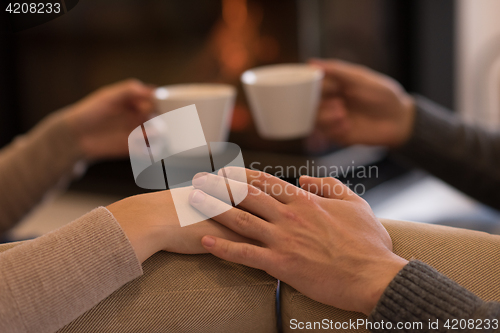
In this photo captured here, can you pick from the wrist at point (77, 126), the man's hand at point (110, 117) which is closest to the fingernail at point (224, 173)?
the man's hand at point (110, 117)

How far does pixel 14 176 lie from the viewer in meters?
0.93

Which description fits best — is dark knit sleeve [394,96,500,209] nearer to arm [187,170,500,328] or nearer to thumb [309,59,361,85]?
thumb [309,59,361,85]

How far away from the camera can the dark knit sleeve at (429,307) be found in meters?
0.40

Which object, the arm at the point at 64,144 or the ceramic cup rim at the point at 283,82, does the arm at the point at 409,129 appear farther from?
the arm at the point at 64,144

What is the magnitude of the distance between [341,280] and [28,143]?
0.80 metres

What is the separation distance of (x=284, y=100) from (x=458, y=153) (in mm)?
493

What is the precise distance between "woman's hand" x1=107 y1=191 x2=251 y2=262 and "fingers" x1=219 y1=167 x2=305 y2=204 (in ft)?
0.20

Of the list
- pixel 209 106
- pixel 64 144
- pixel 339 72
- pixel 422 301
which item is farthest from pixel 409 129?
pixel 64 144

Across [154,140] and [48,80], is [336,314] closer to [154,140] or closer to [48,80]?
[154,140]

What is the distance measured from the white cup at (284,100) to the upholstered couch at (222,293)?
0.98 ft

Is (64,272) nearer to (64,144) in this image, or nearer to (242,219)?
(242,219)

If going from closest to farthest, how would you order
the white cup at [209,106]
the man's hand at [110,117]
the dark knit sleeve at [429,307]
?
the dark knit sleeve at [429,307] < the white cup at [209,106] < the man's hand at [110,117]

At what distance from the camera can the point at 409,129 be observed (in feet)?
3.28

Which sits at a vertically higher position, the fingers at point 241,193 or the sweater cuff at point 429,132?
the fingers at point 241,193
